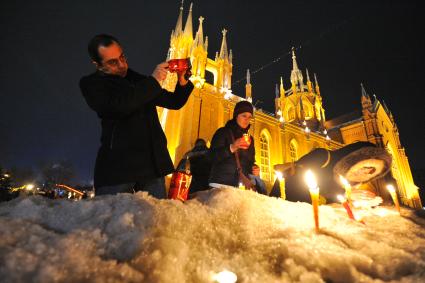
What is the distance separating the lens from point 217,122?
17672mm

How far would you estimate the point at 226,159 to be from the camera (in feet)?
12.1

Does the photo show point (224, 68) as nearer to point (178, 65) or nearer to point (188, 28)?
point (188, 28)

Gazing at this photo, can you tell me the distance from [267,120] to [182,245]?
69.8ft

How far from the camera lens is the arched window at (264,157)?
1941 cm

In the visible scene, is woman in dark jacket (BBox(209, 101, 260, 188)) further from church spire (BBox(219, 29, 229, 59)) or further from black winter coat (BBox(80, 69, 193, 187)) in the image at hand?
church spire (BBox(219, 29, 229, 59))

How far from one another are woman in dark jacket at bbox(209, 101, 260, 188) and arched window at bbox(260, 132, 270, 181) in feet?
51.4

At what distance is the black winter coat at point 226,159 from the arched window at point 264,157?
15.7 metres

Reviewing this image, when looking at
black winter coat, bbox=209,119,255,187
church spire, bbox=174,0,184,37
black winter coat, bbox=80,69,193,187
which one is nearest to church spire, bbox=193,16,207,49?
church spire, bbox=174,0,184,37

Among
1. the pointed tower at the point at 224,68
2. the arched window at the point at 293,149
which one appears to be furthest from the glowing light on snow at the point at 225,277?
the arched window at the point at 293,149

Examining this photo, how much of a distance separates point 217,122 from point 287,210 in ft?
53.2

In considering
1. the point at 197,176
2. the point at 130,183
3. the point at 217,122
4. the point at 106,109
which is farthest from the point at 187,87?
the point at 217,122

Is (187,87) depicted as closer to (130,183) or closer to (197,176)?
(130,183)

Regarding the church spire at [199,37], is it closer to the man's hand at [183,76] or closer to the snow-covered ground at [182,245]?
the man's hand at [183,76]

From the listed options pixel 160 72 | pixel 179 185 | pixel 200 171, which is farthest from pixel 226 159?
pixel 200 171
